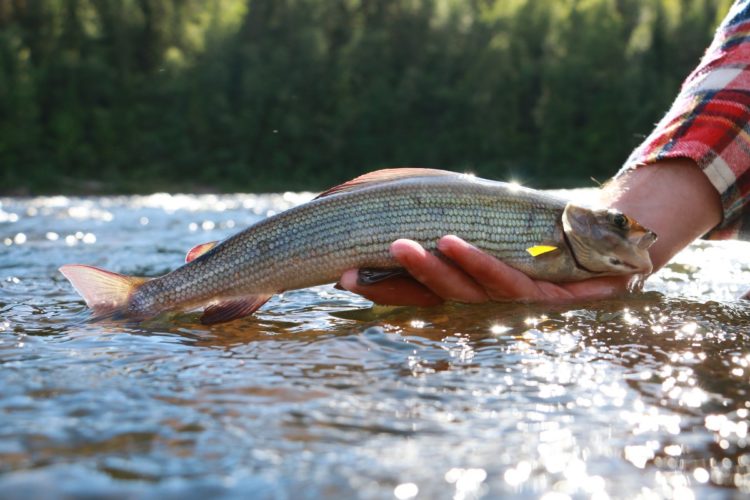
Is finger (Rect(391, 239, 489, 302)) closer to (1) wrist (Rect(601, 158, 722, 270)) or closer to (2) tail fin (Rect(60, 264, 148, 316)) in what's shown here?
(1) wrist (Rect(601, 158, 722, 270))

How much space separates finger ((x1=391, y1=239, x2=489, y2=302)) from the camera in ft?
12.4

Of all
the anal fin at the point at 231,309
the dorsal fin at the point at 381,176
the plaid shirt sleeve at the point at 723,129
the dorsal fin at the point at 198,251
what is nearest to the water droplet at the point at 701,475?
the plaid shirt sleeve at the point at 723,129

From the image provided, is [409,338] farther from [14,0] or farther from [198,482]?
[14,0]

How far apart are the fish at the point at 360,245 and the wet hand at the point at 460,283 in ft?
0.30

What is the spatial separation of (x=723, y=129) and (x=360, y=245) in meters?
1.98

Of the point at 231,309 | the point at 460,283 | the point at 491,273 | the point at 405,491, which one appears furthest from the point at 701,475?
the point at 231,309

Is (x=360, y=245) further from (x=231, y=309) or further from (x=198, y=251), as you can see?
(x=198, y=251)

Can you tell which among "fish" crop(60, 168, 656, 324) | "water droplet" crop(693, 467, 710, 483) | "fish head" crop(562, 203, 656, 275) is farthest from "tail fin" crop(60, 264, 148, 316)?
"water droplet" crop(693, 467, 710, 483)

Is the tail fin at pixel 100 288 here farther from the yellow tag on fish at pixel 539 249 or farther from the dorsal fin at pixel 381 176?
the yellow tag on fish at pixel 539 249

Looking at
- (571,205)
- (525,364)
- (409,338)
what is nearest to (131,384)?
(409,338)

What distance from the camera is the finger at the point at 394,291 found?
4051 millimetres

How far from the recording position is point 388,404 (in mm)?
2615

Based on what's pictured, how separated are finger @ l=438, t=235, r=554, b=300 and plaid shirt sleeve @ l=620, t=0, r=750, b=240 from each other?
36.4 inches

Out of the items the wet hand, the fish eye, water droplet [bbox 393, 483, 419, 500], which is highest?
the fish eye
